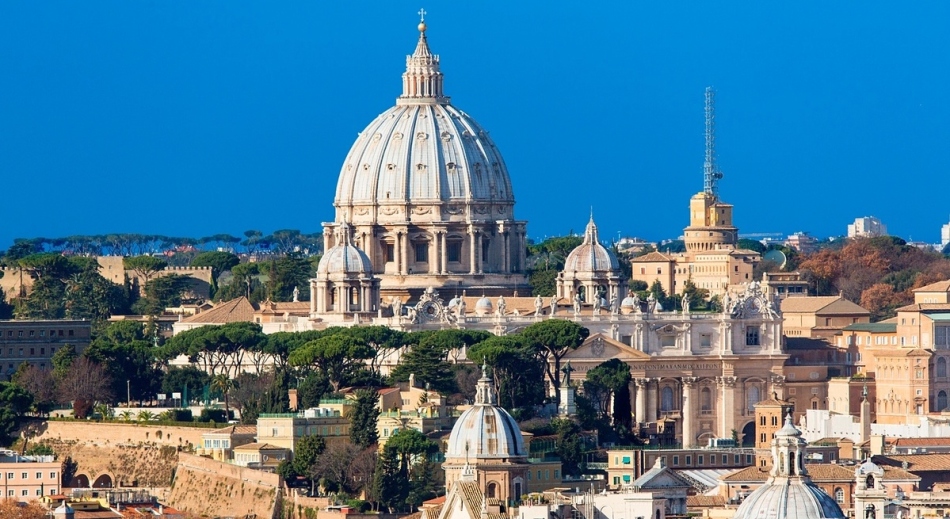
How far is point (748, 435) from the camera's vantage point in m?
132

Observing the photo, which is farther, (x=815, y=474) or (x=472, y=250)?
(x=472, y=250)

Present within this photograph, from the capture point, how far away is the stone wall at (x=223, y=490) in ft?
338

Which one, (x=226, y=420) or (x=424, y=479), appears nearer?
(x=424, y=479)

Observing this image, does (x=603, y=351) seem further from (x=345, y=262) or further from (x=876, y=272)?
(x=876, y=272)

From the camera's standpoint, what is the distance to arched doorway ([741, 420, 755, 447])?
126 meters

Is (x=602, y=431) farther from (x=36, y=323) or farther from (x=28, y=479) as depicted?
(x=36, y=323)

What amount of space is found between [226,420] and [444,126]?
34578 millimetres

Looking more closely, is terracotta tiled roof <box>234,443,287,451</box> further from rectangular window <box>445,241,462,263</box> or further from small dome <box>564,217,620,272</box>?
rectangular window <box>445,241,462,263</box>

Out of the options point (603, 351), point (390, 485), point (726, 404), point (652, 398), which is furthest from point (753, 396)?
point (390, 485)

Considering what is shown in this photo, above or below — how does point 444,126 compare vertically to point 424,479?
above

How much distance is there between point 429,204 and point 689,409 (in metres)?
17.1

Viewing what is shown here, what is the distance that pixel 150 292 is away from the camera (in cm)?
16300

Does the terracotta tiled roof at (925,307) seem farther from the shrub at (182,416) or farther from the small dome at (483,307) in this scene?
the shrub at (182,416)

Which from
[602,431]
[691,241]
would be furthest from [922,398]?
[691,241]
